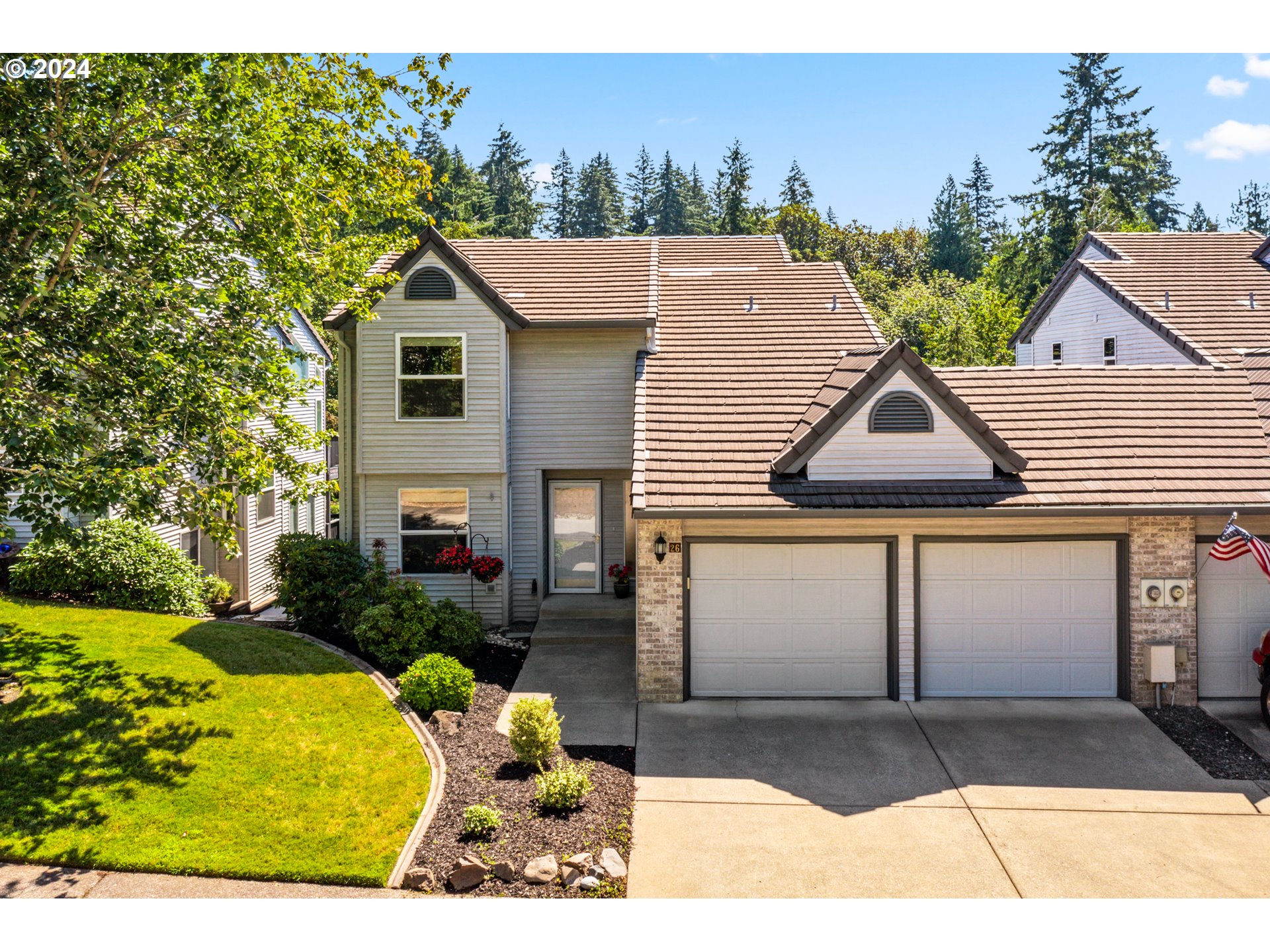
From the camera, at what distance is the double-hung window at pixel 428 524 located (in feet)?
Answer: 51.6

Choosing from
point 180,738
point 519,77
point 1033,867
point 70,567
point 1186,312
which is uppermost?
point 519,77

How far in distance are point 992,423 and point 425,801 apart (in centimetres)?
997

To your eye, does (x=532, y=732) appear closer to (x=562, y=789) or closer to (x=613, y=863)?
(x=562, y=789)

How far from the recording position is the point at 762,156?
64.6 meters

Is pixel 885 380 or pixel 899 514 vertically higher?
pixel 885 380

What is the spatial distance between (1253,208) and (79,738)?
110044 mm

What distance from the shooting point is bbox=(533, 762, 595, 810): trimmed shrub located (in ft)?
26.5

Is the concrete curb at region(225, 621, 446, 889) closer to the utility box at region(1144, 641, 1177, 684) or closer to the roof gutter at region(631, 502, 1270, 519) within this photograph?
the roof gutter at region(631, 502, 1270, 519)

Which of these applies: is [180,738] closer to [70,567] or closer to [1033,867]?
[70,567]

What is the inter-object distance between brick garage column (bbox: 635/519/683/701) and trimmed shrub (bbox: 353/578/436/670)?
3460 mm

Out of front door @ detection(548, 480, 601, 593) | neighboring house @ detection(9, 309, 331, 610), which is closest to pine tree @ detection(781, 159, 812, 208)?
neighboring house @ detection(9, 309, 331, 610)

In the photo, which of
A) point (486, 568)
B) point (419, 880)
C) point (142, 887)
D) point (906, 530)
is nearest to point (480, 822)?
point (419, 880)

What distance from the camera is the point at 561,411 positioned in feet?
54.0

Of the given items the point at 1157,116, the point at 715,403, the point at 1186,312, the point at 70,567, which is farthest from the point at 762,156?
the point at 70,567
